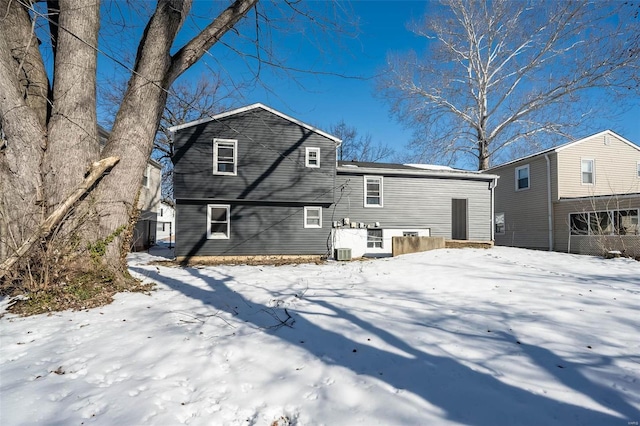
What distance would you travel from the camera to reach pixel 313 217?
1393cm

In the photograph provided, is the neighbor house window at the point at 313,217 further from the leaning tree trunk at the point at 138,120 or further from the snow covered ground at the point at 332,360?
the leaning tree trunk at the point at 138,120

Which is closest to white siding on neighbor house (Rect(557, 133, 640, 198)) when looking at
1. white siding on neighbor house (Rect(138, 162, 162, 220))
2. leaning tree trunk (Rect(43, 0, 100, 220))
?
leaning tree trunk (Rect(43, 0, 100, 220))

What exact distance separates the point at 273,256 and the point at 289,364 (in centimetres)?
1008

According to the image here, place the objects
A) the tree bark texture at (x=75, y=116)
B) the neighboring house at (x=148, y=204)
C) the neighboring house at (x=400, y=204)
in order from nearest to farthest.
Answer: the tree bark texture at (x=75, y=116)
the neighboring house at (x=400, y=204)
the neighboring house at (x=148, y=204)

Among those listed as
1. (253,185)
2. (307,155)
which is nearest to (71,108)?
(253,185)

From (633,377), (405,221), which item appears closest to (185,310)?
(633,377)

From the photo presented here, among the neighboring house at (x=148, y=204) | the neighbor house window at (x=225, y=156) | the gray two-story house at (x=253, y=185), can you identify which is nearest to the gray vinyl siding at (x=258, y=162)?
the gray two-story house at (x=253, y=185)

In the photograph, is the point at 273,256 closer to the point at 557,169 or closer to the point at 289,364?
the point at 289,364

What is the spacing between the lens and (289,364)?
3.23m

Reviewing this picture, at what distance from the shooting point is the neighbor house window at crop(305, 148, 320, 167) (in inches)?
538

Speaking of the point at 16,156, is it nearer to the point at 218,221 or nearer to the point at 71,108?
the point at 71,108

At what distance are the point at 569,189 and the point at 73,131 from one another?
20335mm

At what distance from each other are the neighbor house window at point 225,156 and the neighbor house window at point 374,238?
6.89 metres

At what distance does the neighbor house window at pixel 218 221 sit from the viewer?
42.2ft
